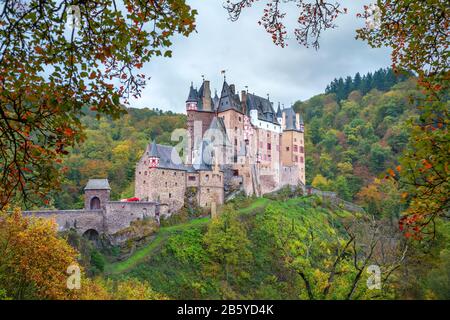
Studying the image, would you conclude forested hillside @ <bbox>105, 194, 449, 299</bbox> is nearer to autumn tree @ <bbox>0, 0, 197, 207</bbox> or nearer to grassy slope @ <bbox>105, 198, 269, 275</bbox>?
grassy slope @ <bbox>105, 198, 269, 275</bbox>

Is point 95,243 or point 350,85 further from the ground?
A: point 350,85

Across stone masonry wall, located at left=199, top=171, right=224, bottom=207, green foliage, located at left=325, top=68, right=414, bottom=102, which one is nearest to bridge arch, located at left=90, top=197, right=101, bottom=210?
stone masonry wall, located at left=199, top=171, right=224, bottom=207

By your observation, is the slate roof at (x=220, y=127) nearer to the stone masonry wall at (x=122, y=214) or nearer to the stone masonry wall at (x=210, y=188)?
the stone masonry wall at (x=210, y=188)

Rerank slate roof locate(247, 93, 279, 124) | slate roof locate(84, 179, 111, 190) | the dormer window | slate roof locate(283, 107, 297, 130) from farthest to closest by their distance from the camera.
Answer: slate roof locate(283, 107, 297, 130) < slate roof locate(247, 93, 279, 124) < the dormer window < slate roof locate(84, 179, 111, 190)

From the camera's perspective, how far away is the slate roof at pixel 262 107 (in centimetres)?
4575

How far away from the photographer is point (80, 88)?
6566 millimetres

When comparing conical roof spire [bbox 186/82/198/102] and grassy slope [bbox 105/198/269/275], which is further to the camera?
conical roof spire [bbox 186/82/198/102]

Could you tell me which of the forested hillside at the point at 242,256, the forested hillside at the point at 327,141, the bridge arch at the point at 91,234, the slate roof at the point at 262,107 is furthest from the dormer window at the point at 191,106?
the bridge arch at the point at 91,234

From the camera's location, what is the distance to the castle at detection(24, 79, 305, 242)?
31.0 m

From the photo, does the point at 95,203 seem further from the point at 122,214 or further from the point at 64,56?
the point at 64,56

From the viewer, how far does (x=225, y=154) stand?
38.1m
